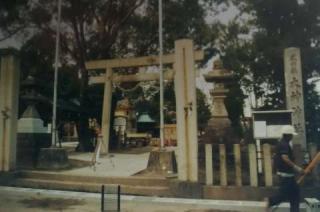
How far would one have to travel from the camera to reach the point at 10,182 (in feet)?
35.7

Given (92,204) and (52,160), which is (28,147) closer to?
(52,160)

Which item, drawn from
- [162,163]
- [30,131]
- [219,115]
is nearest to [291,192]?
[162,163]

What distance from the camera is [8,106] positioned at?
11719mm

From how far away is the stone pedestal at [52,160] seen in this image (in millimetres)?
11961

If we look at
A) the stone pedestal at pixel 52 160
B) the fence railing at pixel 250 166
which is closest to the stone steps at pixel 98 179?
the stone pedestal at pixel 52 160

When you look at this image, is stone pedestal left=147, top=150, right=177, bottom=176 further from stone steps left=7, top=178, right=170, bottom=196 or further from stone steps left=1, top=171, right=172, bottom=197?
stone steps left=7, top=178, right=170, bottom=196

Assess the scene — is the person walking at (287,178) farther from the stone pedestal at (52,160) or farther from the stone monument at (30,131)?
the stone monument at (30,131)

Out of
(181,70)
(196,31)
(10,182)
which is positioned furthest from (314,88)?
(10,182)

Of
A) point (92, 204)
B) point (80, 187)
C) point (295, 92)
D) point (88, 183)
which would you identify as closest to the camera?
point (92, 204)

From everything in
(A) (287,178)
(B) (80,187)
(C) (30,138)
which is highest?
(C) (30,138)

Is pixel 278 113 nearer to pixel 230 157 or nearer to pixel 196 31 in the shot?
pixel 230 157

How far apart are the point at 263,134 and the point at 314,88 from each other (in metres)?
8.59

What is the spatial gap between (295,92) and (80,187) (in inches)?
268

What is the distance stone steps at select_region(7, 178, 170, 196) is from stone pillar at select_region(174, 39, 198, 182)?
742 mm
